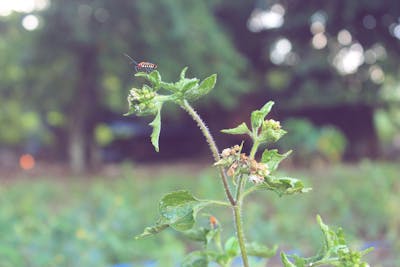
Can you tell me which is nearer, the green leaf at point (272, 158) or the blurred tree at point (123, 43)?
the green leaf at point (272, 158)

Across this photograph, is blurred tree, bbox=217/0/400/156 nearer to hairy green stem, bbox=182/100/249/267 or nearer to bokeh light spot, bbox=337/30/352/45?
bokeh light spot, bbox=337/30/352/45

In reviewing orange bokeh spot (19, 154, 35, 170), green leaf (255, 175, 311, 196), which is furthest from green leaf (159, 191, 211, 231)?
orange bokeh spot (19, 154, 35, 170)

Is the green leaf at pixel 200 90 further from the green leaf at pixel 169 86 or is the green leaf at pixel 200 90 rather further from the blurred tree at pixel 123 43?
the blurred tree at pixel 123 43

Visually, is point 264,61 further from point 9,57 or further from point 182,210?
point 182,210

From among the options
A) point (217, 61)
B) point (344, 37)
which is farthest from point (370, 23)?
point (217, 61)

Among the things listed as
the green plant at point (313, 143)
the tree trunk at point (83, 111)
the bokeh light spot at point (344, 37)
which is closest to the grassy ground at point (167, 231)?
the tree trunk at point (83, 111)

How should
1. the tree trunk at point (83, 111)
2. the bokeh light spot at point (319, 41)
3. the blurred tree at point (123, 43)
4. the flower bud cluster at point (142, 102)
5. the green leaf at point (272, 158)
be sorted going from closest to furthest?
the flower bud cluster at point (142, 102) → the green leaf at point (272, 158) → the blurred tree at point (123, 43) → the tree trunk at point (83, 111) → the bokeh light spot at point (319, 41)
